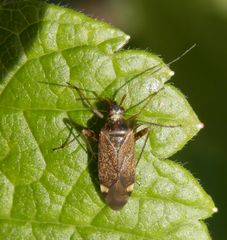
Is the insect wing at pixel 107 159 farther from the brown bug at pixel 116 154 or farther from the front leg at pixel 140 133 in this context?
the front leg at pixel 140 133

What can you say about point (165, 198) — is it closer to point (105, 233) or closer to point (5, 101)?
point (105, 233)

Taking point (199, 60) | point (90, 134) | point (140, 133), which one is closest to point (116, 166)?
point (90, 134)

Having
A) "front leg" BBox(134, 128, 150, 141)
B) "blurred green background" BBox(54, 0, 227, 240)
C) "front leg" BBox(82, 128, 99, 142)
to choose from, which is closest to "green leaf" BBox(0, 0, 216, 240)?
"front leg" BBox(134, 128, 150, 141)

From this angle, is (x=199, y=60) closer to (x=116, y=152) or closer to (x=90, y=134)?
(x=116, y=152)

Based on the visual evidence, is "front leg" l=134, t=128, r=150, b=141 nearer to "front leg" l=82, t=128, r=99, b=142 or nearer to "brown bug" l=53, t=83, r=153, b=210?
"brown bug" l=53, t=83, r=153, b=210

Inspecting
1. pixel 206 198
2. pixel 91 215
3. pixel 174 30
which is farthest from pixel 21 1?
pixel 174 30

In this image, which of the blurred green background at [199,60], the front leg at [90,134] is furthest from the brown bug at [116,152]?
the blurred green background at [199,60]
